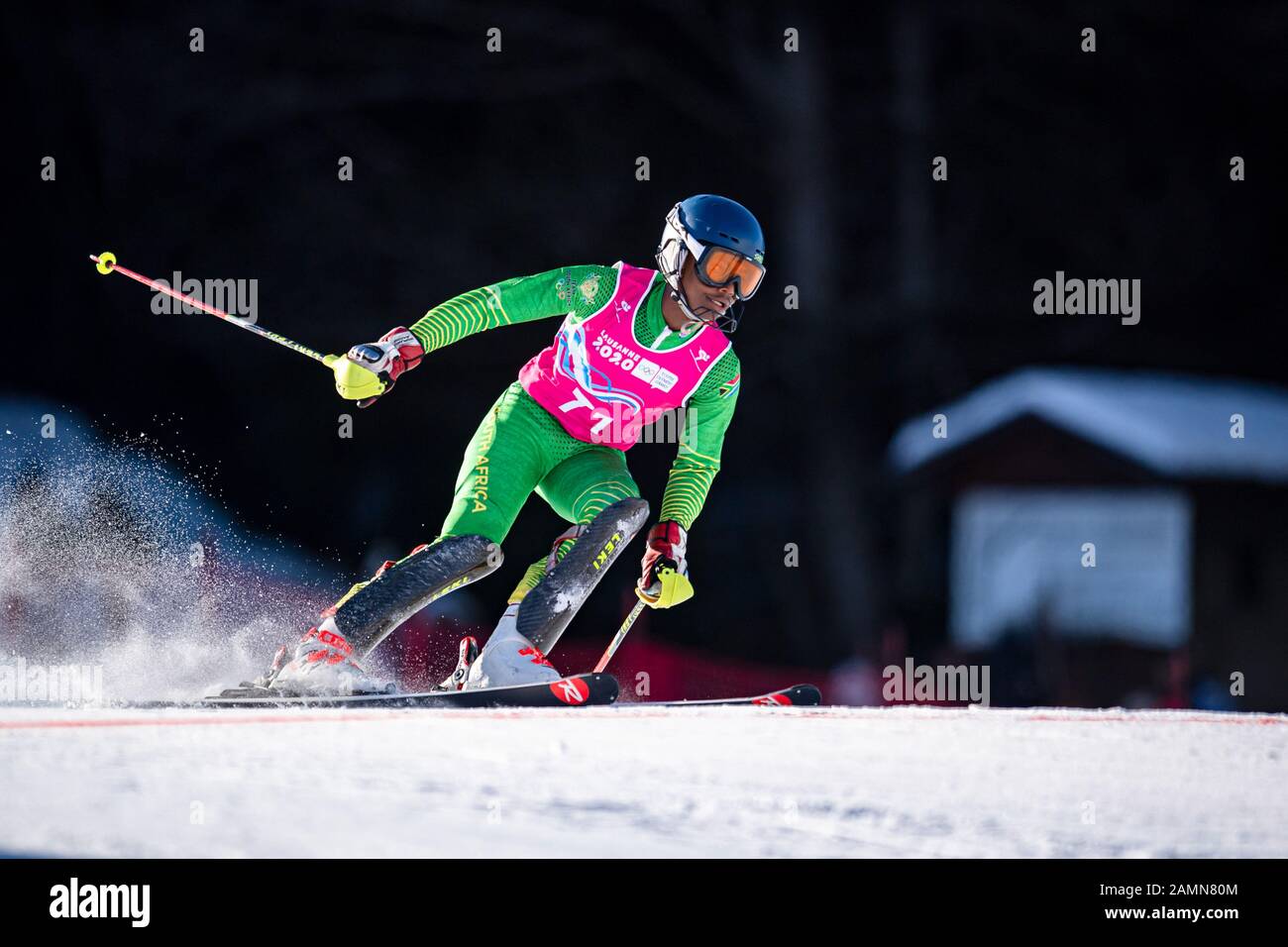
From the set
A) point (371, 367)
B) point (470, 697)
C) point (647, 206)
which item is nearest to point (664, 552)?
point (470, 697)

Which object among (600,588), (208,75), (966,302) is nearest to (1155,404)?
(966,302)

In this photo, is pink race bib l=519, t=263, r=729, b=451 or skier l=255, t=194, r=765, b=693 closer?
skier l=255, t=194, r=765, b=693

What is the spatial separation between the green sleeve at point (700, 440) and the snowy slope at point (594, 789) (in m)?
1.05

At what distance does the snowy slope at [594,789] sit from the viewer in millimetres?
2383

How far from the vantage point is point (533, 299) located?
15.4ft

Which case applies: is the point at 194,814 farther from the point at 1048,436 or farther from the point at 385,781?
the point at 1048,436

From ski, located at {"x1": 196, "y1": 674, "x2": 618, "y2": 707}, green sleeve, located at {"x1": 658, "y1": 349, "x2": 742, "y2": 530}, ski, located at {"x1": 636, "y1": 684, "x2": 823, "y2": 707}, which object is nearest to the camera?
ski, located at {"x1": 196, "y1": 674, "x2": 618, "y2": 707}

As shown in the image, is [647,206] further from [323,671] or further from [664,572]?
[323,671]

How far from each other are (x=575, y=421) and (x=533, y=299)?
372 mm

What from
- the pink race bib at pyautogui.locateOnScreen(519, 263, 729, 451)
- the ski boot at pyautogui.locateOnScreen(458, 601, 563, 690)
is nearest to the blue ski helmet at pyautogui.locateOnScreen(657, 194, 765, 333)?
the pink race bib at pyautogui.locateOnScreen(519, 263, 729, 451)

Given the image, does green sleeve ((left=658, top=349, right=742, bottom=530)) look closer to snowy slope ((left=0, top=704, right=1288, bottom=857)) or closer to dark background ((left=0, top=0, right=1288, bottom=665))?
snowy slope ((left=0, top=704, right=1288, bottom=857))

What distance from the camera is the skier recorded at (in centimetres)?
438
